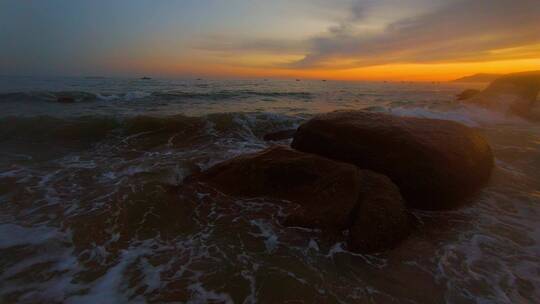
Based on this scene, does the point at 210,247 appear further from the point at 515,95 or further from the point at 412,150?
the point at 515,95

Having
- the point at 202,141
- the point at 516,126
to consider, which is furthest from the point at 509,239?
the point at 516,126

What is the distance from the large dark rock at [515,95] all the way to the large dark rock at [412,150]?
13.7 meters

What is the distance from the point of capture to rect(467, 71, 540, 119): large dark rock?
661 inches

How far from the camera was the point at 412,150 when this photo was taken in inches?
215

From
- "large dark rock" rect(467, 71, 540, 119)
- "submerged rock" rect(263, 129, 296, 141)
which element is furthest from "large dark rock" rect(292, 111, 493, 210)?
"large dark rock" rect(467, 71, 540, 119)

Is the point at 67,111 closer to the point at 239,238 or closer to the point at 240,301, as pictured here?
the point at 239,238

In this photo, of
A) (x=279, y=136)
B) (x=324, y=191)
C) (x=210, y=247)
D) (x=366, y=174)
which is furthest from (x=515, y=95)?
(x=210, y=247)

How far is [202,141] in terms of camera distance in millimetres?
10000

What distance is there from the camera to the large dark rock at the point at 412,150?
205 inches

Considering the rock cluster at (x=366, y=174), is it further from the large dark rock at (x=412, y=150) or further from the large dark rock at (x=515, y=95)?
the large dark rock at (x=515, y=95)

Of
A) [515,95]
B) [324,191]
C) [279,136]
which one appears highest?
[515,95]

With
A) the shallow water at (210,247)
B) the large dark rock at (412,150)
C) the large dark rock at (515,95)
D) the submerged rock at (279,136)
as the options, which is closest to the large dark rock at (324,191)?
the shallow water at (210,247)

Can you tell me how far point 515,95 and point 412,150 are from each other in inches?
716

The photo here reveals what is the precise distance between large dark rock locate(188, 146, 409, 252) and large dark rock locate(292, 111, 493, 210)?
0.71m
